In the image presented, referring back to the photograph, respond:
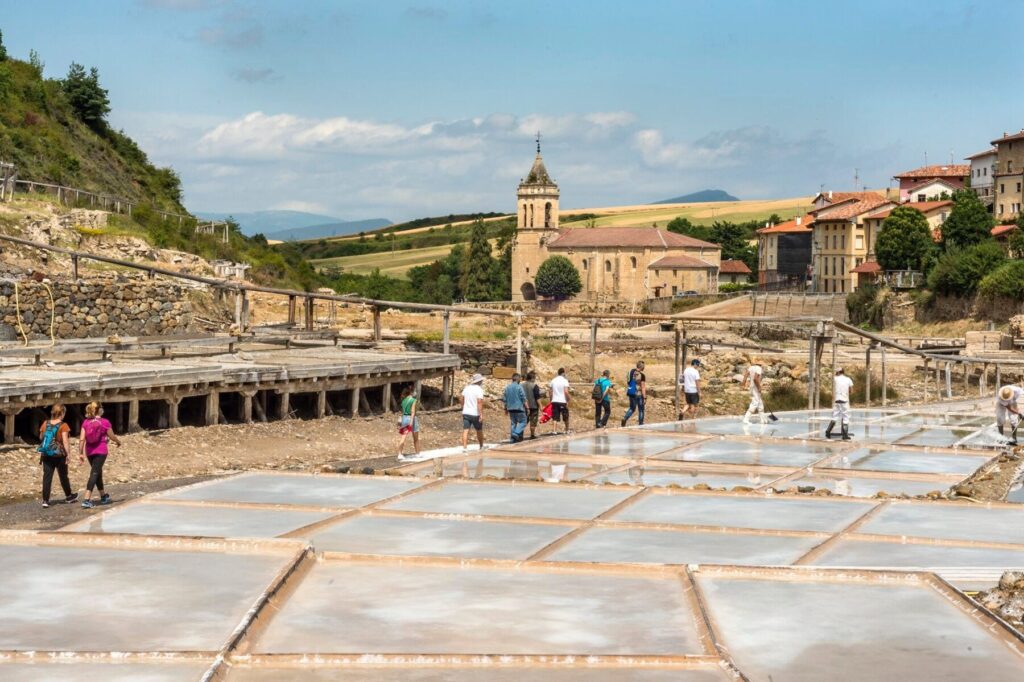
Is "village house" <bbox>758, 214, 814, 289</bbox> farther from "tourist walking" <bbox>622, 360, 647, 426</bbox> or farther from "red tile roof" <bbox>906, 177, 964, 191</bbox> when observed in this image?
"tourist walking" <bbox>622, 360, 647, 426</bbox>

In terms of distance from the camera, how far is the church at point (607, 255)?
4665 inches

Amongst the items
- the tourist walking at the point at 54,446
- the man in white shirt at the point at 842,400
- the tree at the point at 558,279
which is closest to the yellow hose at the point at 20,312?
the tourist walking at the point at 54,446

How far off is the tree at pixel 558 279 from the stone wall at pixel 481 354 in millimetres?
76021

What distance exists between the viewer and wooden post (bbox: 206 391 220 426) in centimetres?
2677

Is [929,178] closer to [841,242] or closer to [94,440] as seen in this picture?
[841,242]

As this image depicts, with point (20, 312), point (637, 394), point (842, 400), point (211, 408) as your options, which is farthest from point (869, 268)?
point (842, 400)

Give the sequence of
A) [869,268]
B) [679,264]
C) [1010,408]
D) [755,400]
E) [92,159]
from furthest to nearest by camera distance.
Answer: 1. [679,264]
2. [869,268]
3. [92,159]
4. [755,400]
5. [1010,408]

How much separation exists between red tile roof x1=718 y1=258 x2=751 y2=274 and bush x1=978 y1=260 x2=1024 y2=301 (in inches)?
2264

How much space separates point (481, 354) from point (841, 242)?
69.8 m

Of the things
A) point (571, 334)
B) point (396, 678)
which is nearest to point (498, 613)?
point (396, 678)

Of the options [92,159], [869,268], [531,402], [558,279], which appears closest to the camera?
[531,402]

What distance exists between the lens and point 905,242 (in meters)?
87.5

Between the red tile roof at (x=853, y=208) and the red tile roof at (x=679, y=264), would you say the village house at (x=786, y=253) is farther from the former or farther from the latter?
the red tile roof at (x=853, y=208)

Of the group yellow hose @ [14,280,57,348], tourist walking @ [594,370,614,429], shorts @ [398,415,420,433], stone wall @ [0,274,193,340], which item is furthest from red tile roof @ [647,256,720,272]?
shorts @ [398,415,420,433]
